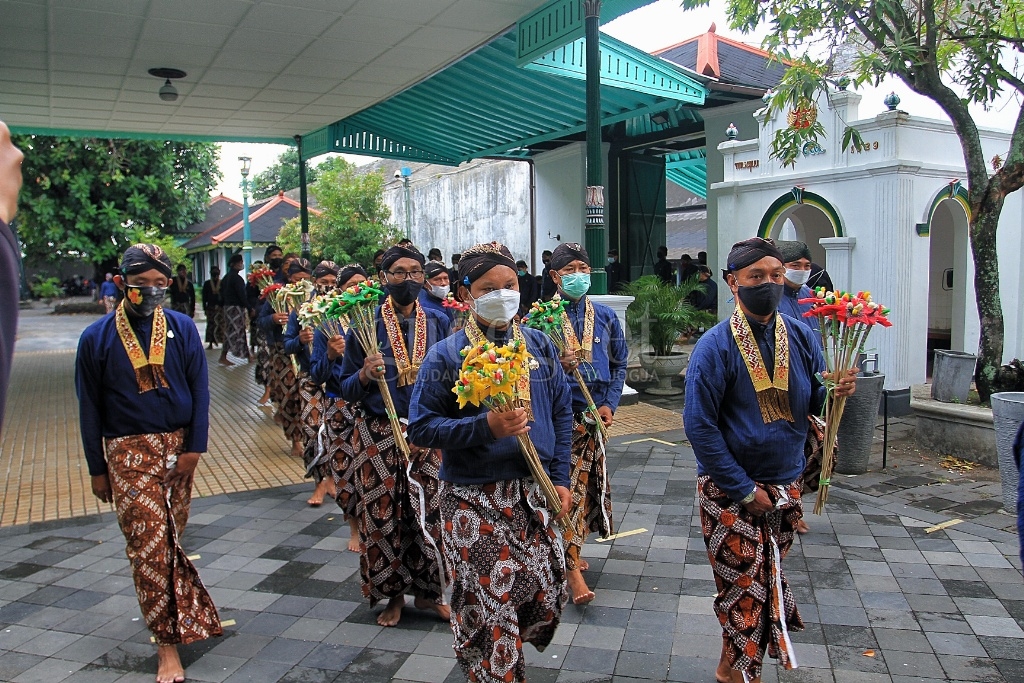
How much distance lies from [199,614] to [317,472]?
8.22ft

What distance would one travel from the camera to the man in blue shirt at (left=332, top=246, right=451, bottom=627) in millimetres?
4172

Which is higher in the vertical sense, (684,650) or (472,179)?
(472,179)

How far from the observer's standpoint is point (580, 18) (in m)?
7.64

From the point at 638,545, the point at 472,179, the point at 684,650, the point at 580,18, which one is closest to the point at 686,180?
the point at 472,179

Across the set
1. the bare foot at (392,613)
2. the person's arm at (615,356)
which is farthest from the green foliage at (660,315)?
the bare foot at (392,613)

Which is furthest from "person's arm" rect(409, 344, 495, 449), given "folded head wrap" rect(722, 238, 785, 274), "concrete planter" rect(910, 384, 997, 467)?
"concrete planter" rect(910, 384, 997, 467)

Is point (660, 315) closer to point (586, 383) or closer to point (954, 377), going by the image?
point (954, 377)

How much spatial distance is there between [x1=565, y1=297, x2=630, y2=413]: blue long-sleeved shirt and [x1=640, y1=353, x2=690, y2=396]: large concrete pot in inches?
233

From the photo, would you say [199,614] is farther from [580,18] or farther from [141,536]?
[580,18]

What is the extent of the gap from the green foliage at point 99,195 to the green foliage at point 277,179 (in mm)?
26333

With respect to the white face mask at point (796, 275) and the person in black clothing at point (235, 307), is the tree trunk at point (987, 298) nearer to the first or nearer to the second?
the white face mask at point (796, 275)

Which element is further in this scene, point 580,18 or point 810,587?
point 580,18

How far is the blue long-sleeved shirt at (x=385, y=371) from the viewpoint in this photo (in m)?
4.30

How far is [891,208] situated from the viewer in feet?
29.3
